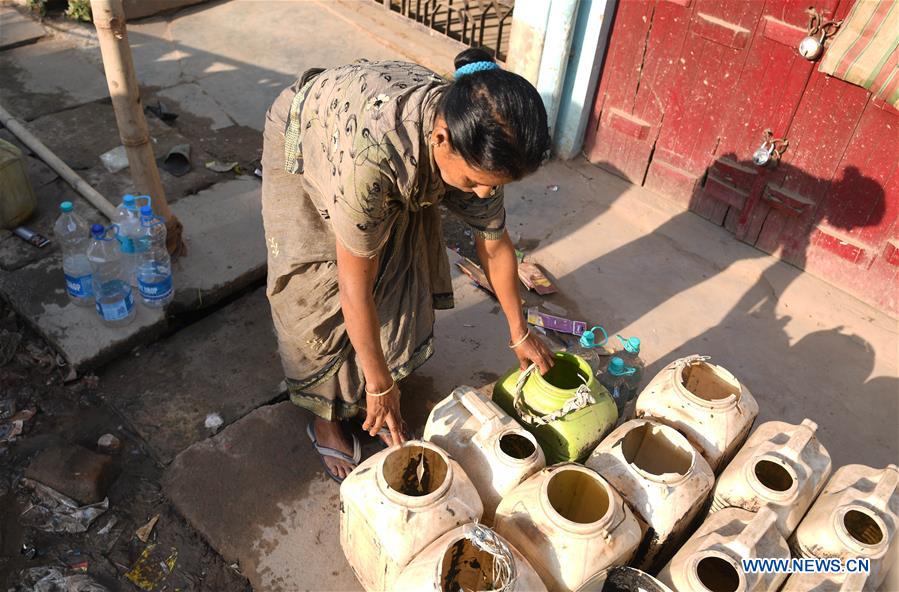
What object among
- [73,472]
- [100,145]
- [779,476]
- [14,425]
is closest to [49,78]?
[100,145]

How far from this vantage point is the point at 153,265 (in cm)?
309

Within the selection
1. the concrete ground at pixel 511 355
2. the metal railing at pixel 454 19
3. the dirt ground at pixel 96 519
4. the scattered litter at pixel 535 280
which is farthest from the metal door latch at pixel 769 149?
the dirt ground at pixel 96 519

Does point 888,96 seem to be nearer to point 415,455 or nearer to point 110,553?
point 415,455

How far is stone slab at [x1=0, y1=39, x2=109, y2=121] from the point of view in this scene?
4609 millimetres

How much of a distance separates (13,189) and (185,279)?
3.16 feet

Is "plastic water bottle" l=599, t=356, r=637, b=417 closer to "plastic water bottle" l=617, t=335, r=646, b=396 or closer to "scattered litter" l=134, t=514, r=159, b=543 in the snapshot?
"plastic water bottle" l=617, t=335, r=646, b=396

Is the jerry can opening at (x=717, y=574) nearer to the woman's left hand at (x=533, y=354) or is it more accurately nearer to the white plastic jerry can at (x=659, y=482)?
the white plastic jerry can at (x=659, y=482)

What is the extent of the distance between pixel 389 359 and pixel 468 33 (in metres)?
4.41

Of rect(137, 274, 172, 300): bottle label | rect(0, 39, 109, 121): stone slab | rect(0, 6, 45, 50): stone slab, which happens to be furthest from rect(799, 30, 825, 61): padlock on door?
rect(0, 6, 45, 50): stone slab

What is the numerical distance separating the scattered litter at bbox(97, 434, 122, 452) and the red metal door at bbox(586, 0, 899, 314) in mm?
3399

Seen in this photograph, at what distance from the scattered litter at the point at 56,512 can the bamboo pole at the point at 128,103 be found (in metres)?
1.27

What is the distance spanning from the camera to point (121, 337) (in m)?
2.98

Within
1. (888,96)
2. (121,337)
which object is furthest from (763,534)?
(121,337)

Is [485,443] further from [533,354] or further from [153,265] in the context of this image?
[153,265]
